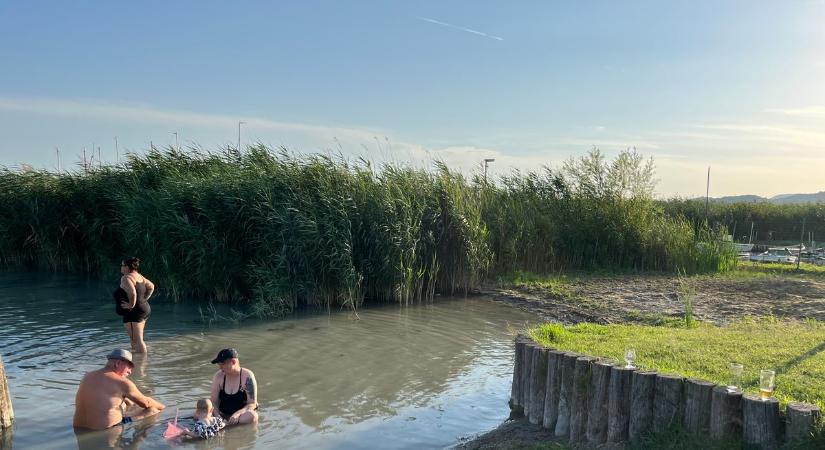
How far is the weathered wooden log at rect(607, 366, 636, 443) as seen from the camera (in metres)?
6.22

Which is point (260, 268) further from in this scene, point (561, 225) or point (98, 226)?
point (561, 225)

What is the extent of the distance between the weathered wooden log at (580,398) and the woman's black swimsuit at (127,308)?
7919 millimetres

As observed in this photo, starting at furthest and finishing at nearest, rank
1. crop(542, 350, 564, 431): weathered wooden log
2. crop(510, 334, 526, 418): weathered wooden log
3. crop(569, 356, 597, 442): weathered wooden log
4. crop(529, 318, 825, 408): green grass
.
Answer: crop(510, 334, 526, 418): weathered wooden log
crop(542, 350, 564, 431): weathered wooden log
crop(529, 318, 825, 408): green grass
crop(569, 356, 597, 442): weathered wooden log

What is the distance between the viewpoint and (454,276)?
19109mm

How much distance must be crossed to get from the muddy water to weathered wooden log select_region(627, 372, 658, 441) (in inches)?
93.6

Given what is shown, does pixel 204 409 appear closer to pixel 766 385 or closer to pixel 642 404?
pixel 642 404

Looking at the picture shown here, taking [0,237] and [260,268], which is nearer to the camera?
[260,268]

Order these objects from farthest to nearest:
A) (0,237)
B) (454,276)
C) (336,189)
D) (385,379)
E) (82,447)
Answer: (0,237) < (454,276) < (336,189) < (385,379) < (82,447)

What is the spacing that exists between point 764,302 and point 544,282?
6.09 meters

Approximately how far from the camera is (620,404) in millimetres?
6254

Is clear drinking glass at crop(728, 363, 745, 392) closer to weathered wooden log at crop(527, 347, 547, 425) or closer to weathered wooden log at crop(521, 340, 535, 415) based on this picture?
weathered wooden log at crop(527, 347, 547, 425)

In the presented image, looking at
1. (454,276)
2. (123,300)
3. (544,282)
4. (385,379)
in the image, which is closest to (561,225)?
(544,282)

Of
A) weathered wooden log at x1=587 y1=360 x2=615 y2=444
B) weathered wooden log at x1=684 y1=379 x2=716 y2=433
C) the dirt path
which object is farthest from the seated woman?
the dirt path

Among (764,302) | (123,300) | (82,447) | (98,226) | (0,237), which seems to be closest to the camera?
(82,447)
